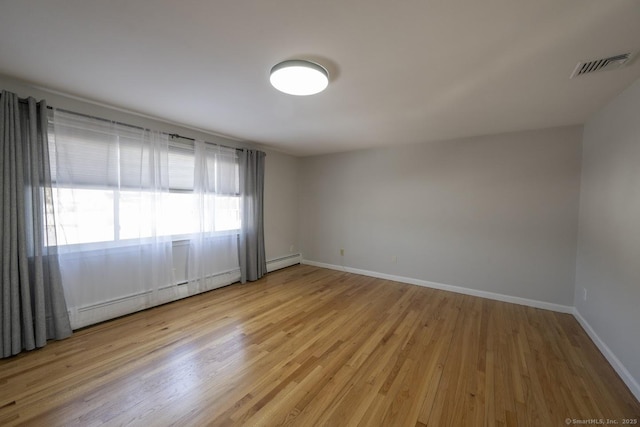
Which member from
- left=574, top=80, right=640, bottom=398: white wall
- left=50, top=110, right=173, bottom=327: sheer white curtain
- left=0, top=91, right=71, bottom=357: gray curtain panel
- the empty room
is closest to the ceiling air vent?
the empty room

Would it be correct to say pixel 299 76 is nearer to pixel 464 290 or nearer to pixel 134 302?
pixel 134 302

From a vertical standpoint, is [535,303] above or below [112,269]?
below

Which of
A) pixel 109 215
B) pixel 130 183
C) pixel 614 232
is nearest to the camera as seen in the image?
pixel 614 232

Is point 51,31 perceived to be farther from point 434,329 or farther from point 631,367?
point 631,367

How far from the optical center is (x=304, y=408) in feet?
5.30

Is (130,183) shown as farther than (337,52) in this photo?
Yes

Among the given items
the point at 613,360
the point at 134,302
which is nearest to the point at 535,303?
the point at 613,360

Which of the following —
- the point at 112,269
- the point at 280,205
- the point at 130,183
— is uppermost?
the point at 130,183

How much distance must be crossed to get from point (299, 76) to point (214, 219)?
272 centimetres

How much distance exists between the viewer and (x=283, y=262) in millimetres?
5160

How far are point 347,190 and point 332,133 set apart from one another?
152cm

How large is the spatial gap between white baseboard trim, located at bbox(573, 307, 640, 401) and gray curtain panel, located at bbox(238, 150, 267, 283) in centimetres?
428

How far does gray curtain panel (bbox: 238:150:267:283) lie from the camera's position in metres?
4.15

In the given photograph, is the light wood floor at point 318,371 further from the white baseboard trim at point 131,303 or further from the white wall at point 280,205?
the white wall at point 280,205
